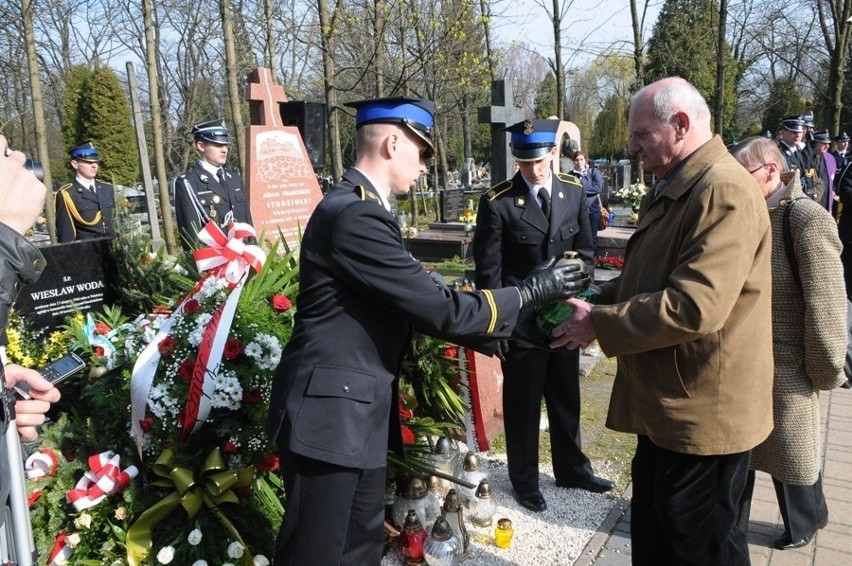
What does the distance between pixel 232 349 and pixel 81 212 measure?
6.19 meters

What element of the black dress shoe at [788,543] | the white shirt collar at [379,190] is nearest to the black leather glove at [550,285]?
the white shirt collar at [379,190]

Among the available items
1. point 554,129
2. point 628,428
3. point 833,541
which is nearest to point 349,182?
point 628,428

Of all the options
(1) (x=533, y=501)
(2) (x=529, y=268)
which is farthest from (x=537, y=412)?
(2) (x=529, y=268)

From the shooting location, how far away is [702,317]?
2062mm

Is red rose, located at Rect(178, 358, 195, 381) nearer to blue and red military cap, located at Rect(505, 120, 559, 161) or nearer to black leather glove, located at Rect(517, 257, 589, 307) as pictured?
black leather glove, located at Rect(517, 257, 589, 307)

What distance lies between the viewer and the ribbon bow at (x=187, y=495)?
2.64m

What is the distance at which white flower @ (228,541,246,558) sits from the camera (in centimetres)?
263

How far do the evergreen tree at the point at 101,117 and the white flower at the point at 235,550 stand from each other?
20357 millimetres

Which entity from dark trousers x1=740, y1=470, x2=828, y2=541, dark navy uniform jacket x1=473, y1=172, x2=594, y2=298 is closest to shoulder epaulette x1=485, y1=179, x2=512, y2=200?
dark navy uniform jacket x1=473, y1=172, x2=594, y2=298

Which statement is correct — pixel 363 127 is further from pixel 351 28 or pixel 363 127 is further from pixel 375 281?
pixel 351 28

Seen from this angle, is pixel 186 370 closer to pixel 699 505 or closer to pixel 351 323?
pixel 351 323

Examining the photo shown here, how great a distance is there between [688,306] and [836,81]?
15.7 metres

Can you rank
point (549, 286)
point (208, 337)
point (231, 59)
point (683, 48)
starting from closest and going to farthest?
point (549, 286) → point (208, 337) → point (231, 59) → point (683, 48)

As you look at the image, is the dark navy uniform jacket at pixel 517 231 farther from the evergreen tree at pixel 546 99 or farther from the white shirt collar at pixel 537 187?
the evergreen tree at pixel 546 99
